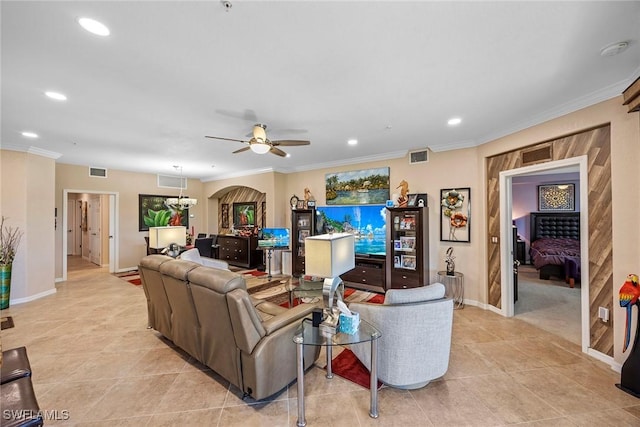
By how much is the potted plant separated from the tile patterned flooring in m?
1.36

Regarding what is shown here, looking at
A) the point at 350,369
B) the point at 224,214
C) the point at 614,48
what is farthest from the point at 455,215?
the point at 224,214

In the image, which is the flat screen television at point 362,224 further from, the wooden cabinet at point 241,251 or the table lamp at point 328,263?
the table lamp at point 328,263

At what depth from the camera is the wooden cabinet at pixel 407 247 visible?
13.7 feet

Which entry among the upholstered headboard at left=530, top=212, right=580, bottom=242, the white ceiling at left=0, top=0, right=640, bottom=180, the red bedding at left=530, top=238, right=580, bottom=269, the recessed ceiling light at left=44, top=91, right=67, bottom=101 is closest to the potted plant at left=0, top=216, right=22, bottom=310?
the white ceiling at left=0, top=0, right=640, bottom=180

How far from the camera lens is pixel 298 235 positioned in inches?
231

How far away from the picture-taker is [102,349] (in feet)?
9.11

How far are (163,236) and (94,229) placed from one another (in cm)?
629

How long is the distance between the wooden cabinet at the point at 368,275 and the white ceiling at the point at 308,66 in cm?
241

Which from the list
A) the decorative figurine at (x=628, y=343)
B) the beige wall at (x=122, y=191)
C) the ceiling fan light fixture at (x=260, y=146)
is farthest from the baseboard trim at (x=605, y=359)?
the beige wall at (x=122, y=191)

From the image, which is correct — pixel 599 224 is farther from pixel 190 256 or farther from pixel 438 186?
pixel 190 256

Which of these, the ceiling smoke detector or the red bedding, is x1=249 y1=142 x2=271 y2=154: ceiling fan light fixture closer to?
the ceiling smoke detector

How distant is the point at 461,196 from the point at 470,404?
3.07 metres

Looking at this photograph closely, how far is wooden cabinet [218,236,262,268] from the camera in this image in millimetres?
6840

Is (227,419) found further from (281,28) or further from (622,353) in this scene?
(622,353)
